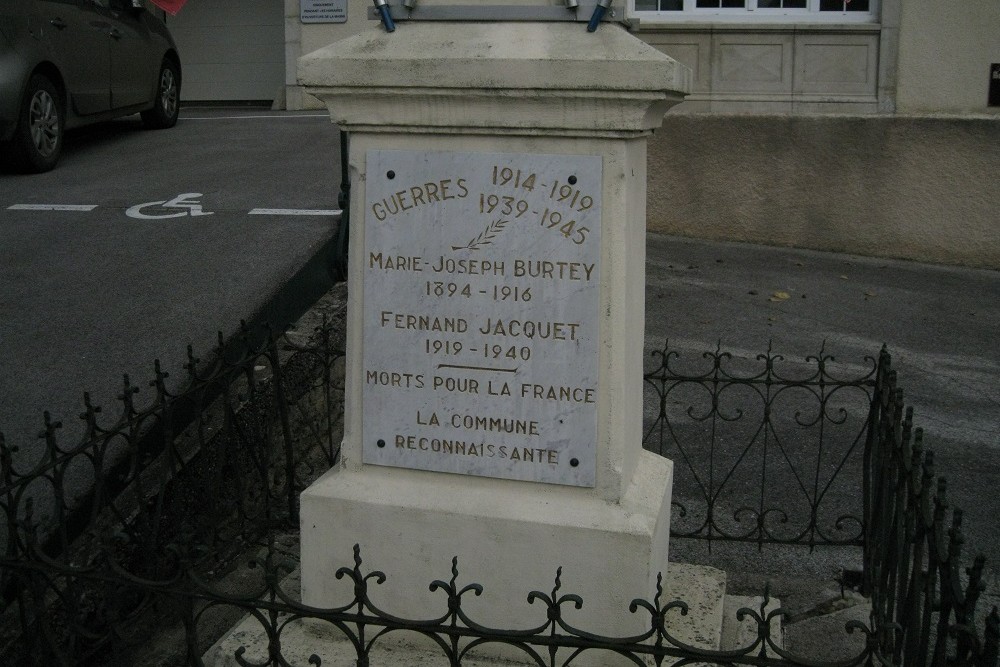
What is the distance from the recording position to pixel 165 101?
1180 cm

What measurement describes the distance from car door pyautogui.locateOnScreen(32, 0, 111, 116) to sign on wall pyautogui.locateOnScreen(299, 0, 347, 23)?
13.0ft

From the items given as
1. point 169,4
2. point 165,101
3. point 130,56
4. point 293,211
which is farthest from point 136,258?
point 169,4

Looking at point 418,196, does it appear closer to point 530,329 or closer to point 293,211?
point 530,329

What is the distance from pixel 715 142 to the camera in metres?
10.4

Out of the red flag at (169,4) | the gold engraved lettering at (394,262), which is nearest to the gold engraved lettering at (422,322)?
the gold engraved lettering at (394,262)

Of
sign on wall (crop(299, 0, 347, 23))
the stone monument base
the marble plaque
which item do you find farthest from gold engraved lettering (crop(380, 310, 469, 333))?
sign on wall (crop(299, 0, 347, 23))

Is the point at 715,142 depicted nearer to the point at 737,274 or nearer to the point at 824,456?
the point at 737,274

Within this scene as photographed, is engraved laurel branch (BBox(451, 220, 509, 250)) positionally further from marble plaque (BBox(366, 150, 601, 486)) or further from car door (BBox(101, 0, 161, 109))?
car door (BBox(101, 0, 161, 109))

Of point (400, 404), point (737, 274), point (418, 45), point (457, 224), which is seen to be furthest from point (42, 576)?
point (737, 274)

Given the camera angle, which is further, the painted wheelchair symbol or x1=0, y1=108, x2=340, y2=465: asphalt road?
the painted wheelchair symbol

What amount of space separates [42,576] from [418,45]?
1894 millimetres

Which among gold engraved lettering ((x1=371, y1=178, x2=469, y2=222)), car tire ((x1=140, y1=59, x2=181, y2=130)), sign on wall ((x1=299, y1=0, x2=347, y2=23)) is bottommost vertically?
gold engraved lettering ((x1=371, y1=178, x2=469, y2=222))

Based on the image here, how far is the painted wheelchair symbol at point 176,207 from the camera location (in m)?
7.62

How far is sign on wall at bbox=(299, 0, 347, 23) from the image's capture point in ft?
44.2
